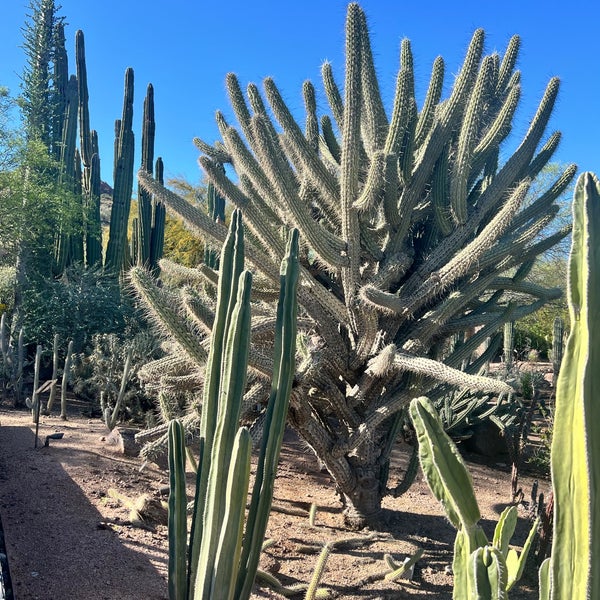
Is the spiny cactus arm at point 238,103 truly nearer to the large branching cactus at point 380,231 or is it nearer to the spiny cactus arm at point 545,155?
the large branching cactus at point 380,231

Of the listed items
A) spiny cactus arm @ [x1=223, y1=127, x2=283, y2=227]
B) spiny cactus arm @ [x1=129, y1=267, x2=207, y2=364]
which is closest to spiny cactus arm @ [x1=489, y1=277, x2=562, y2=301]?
spiny cactus arm @ [x1=223, y1=127, x2=283, y2=227]

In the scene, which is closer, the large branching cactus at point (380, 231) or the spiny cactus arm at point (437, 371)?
the spiny cactus arm at point (437, 371)

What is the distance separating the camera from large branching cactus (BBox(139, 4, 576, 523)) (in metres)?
4.12

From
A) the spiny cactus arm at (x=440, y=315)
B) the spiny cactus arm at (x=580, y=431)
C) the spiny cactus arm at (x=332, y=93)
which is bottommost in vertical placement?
the spiny cactus arm at (x=580, y=431)

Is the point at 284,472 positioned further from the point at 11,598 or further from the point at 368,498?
the point at 11,598

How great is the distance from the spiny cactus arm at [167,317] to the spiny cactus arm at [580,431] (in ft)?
8.42

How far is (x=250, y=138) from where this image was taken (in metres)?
4.84

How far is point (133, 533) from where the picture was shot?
12.9 ft

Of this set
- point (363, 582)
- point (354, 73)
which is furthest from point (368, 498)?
point (354, 73)

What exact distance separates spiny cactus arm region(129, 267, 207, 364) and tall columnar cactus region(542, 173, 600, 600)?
2.57 m

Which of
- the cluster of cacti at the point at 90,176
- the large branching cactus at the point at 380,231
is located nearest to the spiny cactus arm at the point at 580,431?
the large branching cactus at the point at 380,231

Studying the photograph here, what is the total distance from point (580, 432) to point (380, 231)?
324 centimetres

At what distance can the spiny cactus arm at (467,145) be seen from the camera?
430 cm

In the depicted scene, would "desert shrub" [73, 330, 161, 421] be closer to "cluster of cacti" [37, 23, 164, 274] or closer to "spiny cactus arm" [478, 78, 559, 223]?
"spiny cactus arm" [478, 78, 559, 223]
